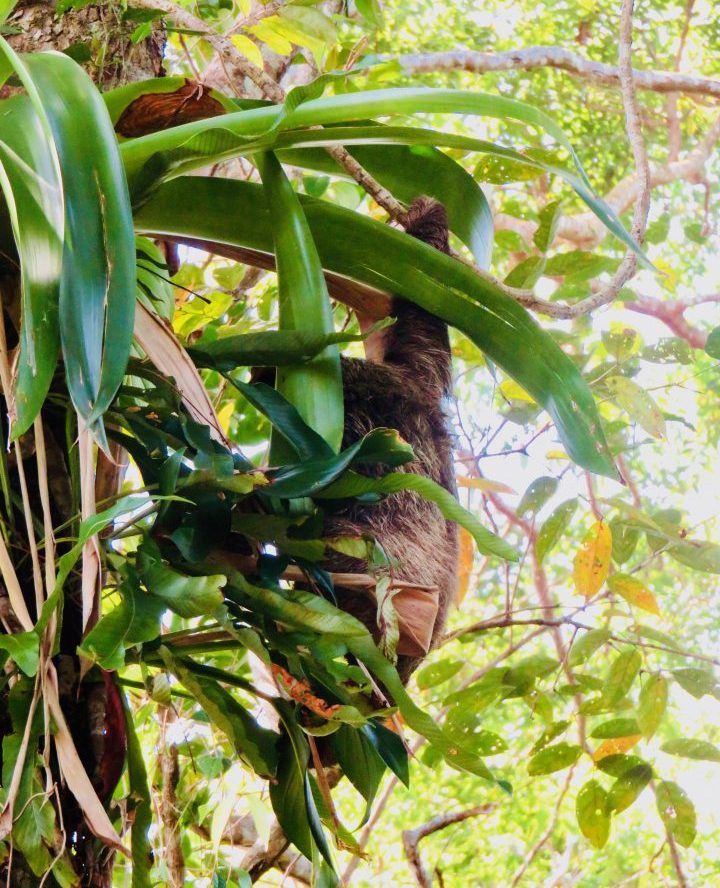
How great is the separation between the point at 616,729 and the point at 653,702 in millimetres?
64

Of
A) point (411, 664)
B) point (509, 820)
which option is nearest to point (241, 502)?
point (411, 664)

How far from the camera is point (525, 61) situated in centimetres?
247

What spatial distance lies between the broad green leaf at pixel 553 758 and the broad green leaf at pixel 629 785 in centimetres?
7

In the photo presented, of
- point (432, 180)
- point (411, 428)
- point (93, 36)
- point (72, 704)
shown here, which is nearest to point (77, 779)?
point (72, 704)

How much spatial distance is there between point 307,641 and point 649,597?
2.86 feet

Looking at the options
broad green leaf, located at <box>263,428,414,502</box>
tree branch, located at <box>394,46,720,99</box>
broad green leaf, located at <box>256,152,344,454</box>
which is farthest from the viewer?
tree branch, located at <box>394,46,720,99</box>

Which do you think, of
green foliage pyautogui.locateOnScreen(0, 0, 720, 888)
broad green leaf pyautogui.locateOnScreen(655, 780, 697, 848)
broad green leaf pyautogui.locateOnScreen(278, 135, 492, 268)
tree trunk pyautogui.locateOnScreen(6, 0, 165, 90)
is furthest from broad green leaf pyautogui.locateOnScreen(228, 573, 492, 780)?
broad green leaf pyautogui.locateOnScreen(655, 780, 697, 848)

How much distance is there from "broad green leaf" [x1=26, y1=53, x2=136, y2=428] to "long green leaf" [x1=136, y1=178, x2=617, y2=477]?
0.17 meters

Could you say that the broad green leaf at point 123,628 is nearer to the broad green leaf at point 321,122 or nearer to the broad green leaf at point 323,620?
the broad green leaf at point 323,620

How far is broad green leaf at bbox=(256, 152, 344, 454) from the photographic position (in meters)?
0.78

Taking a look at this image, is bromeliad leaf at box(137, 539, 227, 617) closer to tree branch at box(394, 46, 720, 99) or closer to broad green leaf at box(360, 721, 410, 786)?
broad green leaf at box(360, 721, 410, 786)

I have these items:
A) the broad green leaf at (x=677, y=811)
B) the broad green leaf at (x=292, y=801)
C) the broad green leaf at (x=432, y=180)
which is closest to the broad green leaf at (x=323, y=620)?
the broad green leaf at (x=292, y=801)

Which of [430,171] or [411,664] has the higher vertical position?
[430,171]

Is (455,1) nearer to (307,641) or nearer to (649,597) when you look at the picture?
(649,597)
